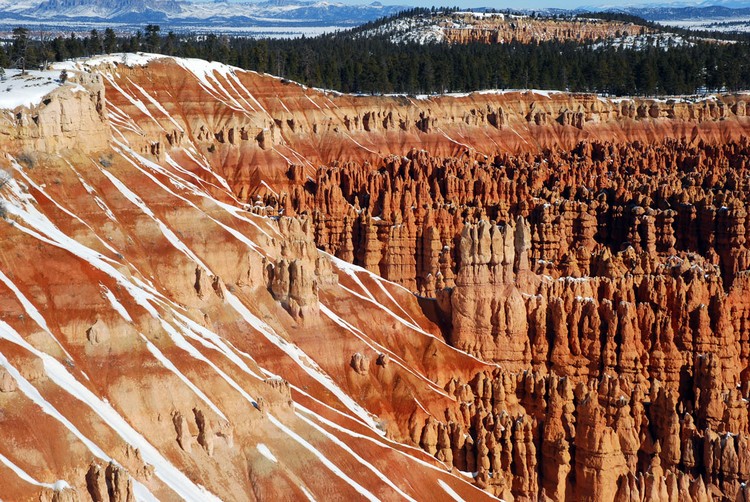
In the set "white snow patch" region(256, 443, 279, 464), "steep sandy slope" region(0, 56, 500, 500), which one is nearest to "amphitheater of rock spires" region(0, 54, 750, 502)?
"steep sandy slope" region(0, 56, 500, 500)

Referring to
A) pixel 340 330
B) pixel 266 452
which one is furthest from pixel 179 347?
pixel 340 330

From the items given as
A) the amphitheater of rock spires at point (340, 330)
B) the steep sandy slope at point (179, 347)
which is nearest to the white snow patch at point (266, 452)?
the steep sandy slope at point (179, 347)

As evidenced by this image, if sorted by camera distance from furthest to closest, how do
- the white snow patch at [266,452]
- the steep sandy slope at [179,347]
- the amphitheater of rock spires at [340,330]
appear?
the white snow patch at [266,452] < the amphitheater of rock spires at [340,330] < the steep sandy slope at [179,347]

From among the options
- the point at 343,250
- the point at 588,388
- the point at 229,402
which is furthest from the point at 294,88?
the point at 229,402

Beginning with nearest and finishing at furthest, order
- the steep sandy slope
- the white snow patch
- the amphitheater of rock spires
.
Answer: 1. the steep sandy slope
2. the amphitheater of rock spires
3. the white snow patch

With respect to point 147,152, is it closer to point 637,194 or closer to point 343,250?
point 343,250

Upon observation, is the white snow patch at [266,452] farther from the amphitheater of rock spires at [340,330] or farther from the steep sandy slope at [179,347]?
the amphitheater of rock spires at [340,330]

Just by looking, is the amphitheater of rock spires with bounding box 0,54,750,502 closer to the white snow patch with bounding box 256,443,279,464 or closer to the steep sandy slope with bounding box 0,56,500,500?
the steep sandy slope with bounding box 0,56,500,500

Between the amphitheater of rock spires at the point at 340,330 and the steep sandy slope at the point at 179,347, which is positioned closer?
the steep sandy slope at the point at 179,347
